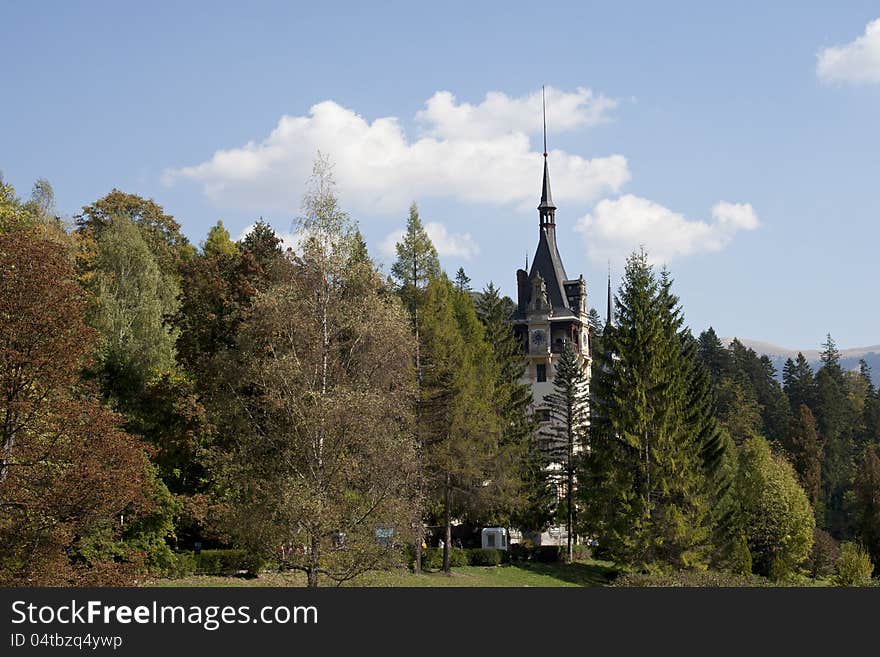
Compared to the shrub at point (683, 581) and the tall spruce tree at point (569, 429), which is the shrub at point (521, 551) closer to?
the tall spruce tree at point (569, 429)

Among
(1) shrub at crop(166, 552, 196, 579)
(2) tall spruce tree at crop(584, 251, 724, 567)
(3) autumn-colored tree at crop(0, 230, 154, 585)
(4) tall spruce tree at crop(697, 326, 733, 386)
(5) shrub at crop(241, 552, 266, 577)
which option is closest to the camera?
(3) autumn-colored tree at crop(0, 230, 154, 585)

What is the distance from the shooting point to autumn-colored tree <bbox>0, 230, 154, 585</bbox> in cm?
2370

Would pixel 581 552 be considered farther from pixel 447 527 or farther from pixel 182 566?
pixel 182 566

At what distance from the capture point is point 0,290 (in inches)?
956

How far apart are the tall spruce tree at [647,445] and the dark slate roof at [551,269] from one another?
4497cm

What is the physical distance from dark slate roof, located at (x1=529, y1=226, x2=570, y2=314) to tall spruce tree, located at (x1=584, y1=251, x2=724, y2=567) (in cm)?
4497

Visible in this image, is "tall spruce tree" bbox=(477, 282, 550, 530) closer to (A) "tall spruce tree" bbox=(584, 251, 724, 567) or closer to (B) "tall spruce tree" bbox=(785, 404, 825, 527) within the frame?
(A) "tall spruce tree" bbox=(584, 251, 724, 567)

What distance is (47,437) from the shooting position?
25.3 meters

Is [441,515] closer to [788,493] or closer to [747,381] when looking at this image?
[788,493]

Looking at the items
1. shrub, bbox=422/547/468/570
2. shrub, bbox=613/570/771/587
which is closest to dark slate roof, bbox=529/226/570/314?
shrub, bbox=422/547/468/570

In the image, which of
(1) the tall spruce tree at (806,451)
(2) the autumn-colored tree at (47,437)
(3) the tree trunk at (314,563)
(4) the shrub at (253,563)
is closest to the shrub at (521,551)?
(4) the shrub at (253,563)

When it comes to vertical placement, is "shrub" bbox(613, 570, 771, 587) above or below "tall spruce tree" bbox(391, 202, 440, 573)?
below

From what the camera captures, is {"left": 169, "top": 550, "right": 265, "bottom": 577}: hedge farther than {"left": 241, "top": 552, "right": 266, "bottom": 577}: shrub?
Yes

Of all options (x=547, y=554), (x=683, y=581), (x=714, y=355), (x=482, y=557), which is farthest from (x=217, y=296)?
(x=714, y=355)
